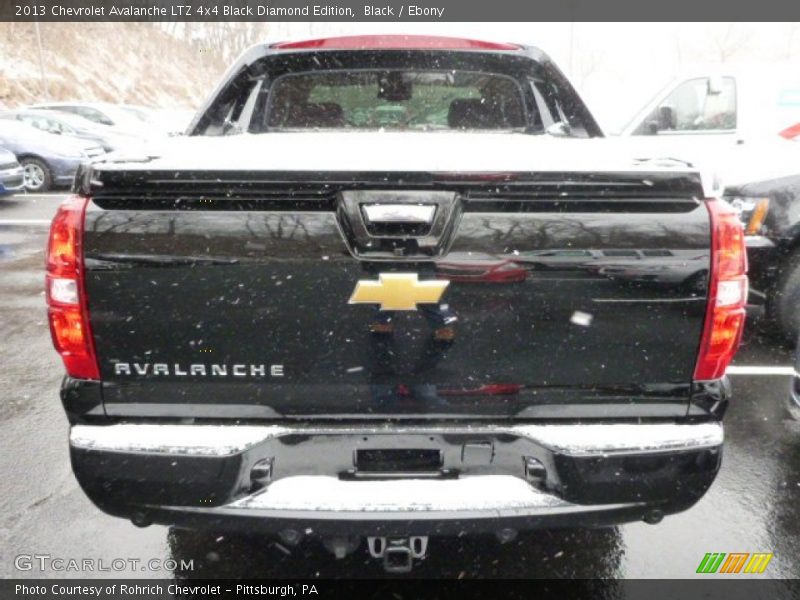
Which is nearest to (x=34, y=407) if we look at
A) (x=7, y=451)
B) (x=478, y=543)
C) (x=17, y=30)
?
(x=7, y=451)

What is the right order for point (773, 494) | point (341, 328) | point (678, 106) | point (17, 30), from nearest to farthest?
point (341, 328), point (773, 494), point (678, 106), point (17, 30)

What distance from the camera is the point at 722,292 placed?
198 cm

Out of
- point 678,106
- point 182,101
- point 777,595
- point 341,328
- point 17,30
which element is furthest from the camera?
point 182,101

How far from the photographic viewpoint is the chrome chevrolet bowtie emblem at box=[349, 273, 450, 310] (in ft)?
6.26

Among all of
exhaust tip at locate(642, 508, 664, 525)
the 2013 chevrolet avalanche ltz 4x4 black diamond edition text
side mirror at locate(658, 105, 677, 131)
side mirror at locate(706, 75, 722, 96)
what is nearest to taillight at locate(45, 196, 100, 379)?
the 2013 chevrolet avalanche ltz 4x4 black diamond edition text

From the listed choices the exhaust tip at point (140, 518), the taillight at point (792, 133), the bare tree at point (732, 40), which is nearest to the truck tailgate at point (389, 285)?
the exhaust tip at point (140, 518)

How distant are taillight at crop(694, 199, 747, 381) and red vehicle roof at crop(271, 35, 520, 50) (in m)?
2.02

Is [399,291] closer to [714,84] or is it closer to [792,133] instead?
[792,133]

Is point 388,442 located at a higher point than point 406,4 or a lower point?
lower

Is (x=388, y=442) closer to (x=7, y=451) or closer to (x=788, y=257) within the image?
(x=7, y=451)

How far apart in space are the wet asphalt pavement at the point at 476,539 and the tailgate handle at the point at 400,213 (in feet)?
4.79

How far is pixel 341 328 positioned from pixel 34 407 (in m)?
3.07

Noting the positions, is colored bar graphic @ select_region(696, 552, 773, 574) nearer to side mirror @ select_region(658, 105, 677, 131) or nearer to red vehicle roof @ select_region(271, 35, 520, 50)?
red vehicle roof @ select_region(271, 35, 520, 50)

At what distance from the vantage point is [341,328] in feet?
6.43
